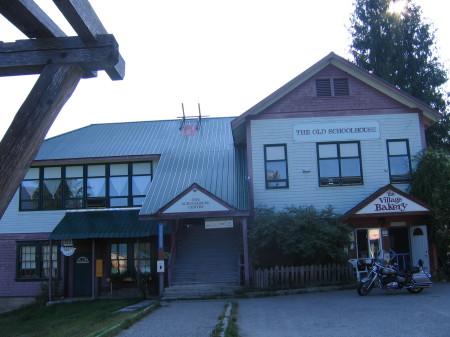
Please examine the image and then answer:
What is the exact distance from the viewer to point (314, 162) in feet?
65.9

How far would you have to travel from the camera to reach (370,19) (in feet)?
116

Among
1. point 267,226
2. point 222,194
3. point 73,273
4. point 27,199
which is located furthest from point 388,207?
point 27,199

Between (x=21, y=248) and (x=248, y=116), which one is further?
(x=21, y=248)

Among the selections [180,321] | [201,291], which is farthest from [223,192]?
[180,321]

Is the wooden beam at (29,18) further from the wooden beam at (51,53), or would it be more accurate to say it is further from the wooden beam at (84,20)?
the wooden beam at (84,20)

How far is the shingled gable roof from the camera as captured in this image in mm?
20156

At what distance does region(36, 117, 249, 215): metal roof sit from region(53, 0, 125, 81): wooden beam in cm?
1390

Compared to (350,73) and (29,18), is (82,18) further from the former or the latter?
(350,73)

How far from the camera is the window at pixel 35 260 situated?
22.3 m

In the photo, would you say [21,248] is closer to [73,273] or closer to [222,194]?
[73,273]

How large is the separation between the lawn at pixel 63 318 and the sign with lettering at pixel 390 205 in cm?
993

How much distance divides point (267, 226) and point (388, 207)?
5.03 metres

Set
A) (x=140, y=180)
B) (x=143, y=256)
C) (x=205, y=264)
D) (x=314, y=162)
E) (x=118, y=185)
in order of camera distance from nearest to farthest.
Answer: (x=205, y=264)
(x=314, y=162)
(x=143, y=256)
(x=118, y=185)
(x=140, y=180)

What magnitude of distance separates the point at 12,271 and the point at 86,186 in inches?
205
